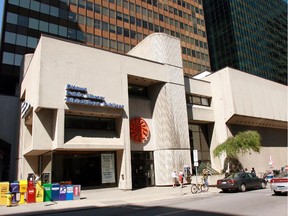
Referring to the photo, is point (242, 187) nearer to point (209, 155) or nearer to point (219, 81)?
point (209, 155)

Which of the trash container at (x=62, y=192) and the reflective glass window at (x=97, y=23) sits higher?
the reflective glass window at (x=97, y=23)

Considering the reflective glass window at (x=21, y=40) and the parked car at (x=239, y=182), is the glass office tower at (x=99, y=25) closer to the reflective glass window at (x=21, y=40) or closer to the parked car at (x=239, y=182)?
the reflective glass window at (x=21, y=40)

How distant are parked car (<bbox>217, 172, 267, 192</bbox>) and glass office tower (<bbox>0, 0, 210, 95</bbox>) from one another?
3191 cm

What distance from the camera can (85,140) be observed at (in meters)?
24.5

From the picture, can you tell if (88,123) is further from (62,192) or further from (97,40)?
(97,40)

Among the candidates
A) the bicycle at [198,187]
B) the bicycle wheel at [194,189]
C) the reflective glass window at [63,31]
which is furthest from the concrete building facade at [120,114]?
the reflective glass window at [63,31]

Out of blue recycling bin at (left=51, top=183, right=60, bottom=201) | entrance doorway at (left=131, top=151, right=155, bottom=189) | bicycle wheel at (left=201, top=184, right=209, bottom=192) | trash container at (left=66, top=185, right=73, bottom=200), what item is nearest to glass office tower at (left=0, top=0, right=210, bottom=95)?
entrance doorway at (left=131, top=151, right=155, bottom=189)

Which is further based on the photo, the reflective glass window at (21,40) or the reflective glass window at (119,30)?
the reflective glass window at (119,30)

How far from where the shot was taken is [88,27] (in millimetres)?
55938

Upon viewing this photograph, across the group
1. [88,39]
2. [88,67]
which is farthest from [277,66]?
[88,67]

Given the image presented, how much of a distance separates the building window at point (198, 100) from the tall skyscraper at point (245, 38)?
2338 inches

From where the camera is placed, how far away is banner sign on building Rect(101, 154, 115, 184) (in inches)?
1027

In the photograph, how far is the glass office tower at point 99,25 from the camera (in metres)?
47.2

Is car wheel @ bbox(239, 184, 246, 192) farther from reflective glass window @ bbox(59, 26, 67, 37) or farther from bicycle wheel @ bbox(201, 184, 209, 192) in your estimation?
reflective glass window @ bbox(59, 26, 67, 37)
